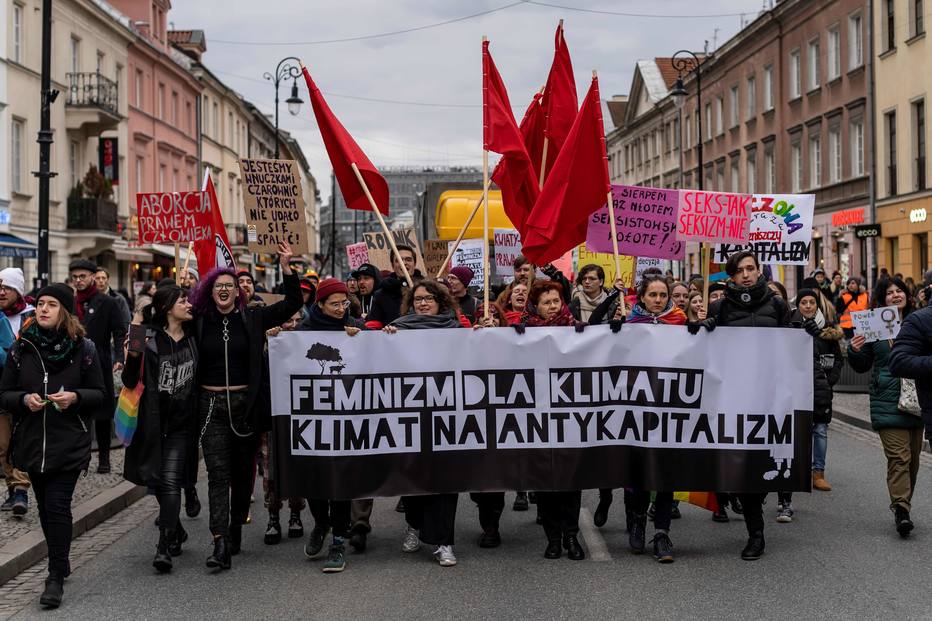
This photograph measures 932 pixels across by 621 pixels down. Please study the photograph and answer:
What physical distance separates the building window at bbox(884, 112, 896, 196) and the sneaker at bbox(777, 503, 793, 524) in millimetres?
28412

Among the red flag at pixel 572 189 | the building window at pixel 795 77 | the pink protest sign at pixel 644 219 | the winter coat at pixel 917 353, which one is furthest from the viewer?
the building window at pixel 795 77

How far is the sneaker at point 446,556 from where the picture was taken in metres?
7.56

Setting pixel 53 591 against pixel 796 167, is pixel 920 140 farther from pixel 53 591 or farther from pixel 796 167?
pixel 53 591

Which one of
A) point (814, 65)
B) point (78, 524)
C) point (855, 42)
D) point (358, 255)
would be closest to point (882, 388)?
point (78, 524)

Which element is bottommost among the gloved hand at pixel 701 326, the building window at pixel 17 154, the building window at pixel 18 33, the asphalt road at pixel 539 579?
the asphalt road at pixel 539 579

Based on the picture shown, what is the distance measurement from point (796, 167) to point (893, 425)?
37.4 metres

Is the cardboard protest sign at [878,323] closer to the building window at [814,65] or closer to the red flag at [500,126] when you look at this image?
the red flag at [500,126]

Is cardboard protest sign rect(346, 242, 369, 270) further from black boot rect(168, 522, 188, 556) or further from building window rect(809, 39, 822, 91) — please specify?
building window rect(809, 39, 822, 91)

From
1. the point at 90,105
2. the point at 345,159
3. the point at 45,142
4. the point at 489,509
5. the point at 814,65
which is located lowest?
the point at 489,509

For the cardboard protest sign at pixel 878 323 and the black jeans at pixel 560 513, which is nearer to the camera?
the black jeans at pixel 560 513

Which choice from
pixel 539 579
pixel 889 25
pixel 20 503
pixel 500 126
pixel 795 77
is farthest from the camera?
pixel 795 77

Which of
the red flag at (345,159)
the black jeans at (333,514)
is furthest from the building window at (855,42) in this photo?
the black jeans at (333,514)

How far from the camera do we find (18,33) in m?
33.0

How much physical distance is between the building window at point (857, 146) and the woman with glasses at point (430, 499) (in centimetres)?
3238
